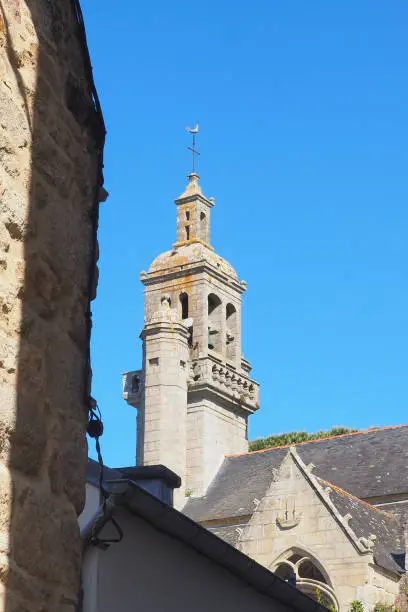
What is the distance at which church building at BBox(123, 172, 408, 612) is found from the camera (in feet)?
83.0

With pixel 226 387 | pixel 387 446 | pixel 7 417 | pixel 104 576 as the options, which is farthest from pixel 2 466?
pixel 226 387

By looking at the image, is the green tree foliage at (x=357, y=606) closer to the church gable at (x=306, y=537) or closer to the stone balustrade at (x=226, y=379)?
the church gable at (x=306, y=537)

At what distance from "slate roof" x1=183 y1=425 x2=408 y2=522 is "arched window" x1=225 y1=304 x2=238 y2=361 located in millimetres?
5615

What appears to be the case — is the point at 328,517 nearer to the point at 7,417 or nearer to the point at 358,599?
the point at 358,599

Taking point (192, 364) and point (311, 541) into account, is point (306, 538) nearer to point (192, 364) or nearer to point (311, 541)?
point (311, 541)

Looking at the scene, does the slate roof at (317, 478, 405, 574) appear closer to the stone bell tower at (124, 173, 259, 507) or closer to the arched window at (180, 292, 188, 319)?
the stone bell tower at (124, 173, 259, 507)

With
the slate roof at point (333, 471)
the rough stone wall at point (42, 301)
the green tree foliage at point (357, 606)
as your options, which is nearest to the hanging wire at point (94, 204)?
the rough stone wall at point (42, 301)

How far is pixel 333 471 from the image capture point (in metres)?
34.2

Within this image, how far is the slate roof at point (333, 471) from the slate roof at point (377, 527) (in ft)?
8.91

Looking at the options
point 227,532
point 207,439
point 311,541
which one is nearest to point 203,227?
point 207,439

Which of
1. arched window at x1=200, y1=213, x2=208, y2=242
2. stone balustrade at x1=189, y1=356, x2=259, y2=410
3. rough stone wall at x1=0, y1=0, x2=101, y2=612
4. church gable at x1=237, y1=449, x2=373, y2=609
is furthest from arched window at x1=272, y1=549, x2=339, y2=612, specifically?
rough stone wall at x1=0, y1=0, x2=101, y2=612

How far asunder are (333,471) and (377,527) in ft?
21.3

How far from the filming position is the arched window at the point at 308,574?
24898 mm

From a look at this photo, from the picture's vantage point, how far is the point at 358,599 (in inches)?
954
